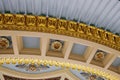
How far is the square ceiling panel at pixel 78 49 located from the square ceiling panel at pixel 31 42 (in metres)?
1.02

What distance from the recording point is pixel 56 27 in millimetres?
6836

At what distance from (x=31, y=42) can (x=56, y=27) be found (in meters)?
1.00

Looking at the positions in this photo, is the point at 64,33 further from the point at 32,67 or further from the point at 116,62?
the point at 32,67

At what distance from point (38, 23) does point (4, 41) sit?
1.12 meters

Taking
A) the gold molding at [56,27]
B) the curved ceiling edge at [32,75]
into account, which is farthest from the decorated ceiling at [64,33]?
the curved ceiling edge at [32,75]

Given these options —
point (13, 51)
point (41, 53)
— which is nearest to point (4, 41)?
point (13, 51)

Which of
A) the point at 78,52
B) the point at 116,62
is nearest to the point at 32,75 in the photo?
the point at 78,52

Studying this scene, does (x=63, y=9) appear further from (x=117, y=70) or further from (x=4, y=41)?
(x=117, y=70)

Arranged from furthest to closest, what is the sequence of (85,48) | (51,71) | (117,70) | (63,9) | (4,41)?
(51,71)
(117,70)
(85,48)
(4,41)
(63,9)

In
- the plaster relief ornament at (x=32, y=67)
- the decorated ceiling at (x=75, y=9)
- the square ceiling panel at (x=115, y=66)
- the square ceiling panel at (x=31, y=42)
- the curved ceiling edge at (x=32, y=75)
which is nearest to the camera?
the decorated ceiling at (x=75, y=9)

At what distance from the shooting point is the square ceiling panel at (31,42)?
7317mm

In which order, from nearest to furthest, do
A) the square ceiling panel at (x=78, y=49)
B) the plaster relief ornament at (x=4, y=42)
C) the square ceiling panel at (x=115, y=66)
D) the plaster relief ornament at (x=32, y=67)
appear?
1. the plaster relief ornament at (x=4, y=42)
2. the square ceiling panel at (x=78, y=49)
3. the square ceiling panel at (x=115, y=66)
4. the plaster relief ornament at (x=32, y=67)

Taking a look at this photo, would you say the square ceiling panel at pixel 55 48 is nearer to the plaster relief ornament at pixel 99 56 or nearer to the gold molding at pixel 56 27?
the gold molding at pixel 56 27

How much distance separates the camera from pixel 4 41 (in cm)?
718
